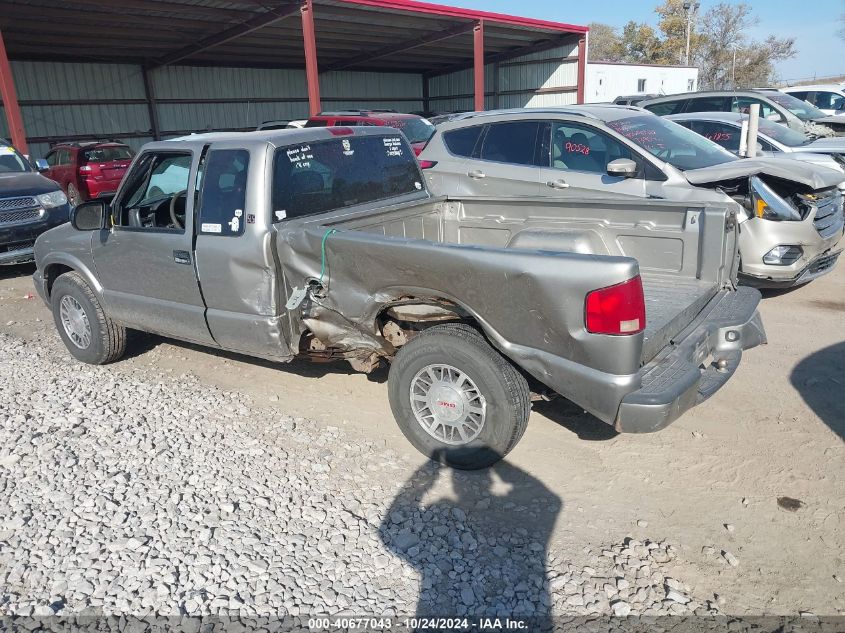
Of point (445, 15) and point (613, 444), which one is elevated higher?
point (445, 15)

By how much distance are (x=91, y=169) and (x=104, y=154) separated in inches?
22.2

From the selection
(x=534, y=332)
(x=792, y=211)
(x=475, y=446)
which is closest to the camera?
(x=534, y=332)

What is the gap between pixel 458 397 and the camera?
12.0 ft

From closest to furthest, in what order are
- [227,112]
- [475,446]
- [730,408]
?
[475,446] < [730,408] < [227,112]

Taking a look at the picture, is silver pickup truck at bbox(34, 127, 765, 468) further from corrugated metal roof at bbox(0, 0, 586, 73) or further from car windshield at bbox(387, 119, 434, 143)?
corrugated metal roof at bbox(0, 0, 586, 73)

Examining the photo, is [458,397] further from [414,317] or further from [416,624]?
[416,624]

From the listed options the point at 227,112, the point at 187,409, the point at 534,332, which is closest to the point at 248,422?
the point at 187,409

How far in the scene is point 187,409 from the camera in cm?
475

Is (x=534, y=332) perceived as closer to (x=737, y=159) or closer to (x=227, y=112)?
(x=737, y=159)

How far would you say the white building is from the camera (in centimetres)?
2838

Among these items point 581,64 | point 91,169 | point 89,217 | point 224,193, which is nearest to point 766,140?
point 224,193

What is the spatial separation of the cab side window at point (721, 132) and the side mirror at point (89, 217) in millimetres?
8274

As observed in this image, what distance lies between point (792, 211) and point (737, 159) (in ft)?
3.40

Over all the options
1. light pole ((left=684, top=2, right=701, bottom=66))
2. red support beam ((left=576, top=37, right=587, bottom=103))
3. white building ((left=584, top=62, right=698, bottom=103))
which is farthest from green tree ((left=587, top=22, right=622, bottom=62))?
red support beam ((left=576, top=37, right=587, bottom=103))
